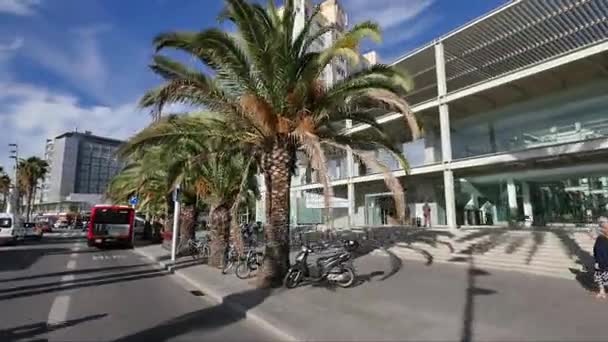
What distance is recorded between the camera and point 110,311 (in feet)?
23.4

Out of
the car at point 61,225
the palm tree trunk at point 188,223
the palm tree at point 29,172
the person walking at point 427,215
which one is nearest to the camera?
the palm tree trunk at point 188,223

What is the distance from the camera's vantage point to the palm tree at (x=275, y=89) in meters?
8.62

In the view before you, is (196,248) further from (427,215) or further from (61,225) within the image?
(61,225)

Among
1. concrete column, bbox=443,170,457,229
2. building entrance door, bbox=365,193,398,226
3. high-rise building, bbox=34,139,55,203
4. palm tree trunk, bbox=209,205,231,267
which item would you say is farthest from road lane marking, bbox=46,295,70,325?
high-rise building, bbox=34,139,55,203

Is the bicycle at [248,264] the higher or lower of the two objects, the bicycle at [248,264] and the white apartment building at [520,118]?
the lower

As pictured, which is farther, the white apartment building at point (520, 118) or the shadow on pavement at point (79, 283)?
the white apartment building at point (520, 118)

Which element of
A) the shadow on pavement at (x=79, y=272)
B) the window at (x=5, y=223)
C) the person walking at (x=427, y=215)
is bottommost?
the shadow on pavement at (x=79, y=272)

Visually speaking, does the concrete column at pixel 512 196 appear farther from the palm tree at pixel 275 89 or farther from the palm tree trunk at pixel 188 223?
the palm tree trunk at pixel 188 223

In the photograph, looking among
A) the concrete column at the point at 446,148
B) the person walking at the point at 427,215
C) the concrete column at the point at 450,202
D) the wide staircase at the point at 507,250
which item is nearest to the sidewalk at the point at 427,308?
the wide staircase at the point at 507,250

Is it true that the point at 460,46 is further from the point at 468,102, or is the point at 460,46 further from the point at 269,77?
the point at 269,77

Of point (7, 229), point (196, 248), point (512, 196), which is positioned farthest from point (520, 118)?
point (7, 229)

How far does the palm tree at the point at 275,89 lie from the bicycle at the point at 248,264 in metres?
1.77

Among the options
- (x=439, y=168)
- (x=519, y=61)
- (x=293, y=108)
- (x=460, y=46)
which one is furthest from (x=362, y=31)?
(x=519, y=61)

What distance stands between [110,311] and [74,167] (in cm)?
10907
